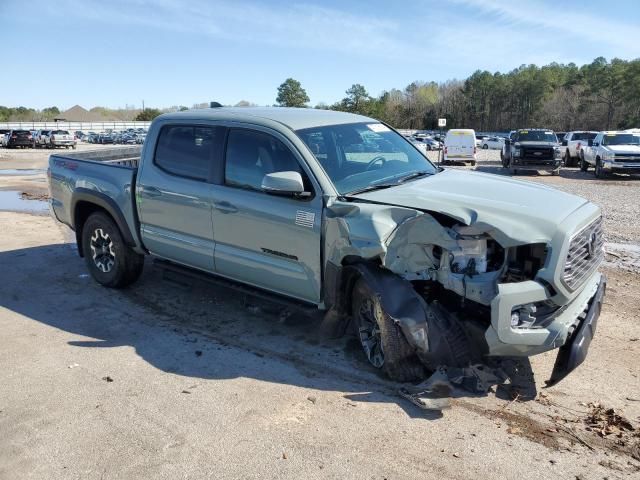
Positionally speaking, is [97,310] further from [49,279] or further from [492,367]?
[492,367]

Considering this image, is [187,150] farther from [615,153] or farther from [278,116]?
[615,153]

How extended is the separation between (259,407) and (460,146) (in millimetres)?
27113

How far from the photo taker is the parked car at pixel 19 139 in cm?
4791

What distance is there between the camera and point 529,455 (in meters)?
3.23

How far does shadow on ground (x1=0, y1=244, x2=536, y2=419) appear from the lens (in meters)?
4.24

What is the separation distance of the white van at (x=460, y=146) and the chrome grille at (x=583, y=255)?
84.0 ft

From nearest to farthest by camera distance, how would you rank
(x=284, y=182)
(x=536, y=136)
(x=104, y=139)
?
1. (x=284, y=182)
2. (x=536, y=136)
3. (x=104, y=139)

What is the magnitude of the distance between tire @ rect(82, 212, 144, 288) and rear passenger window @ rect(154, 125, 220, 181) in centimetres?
111

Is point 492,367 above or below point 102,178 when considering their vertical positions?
below

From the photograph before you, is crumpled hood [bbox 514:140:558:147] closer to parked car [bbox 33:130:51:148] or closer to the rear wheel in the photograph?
the rear wheel

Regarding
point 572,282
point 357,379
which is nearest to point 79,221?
point 357,379

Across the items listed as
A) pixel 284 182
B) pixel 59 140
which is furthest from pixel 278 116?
pixel 59 140

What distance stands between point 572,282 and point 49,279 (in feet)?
19.5

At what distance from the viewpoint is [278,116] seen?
16.5 ft
